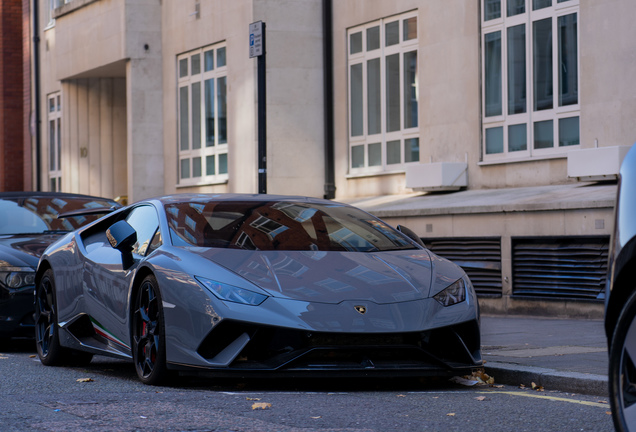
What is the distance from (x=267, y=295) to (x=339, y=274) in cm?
59

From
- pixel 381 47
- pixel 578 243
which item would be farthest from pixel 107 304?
pixel 381 47

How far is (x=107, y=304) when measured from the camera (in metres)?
7.67

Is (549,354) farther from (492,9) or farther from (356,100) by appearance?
(356,100)

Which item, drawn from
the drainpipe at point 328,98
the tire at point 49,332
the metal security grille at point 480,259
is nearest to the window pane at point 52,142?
the drainpipe at point 328,98

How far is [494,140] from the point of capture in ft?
51.7

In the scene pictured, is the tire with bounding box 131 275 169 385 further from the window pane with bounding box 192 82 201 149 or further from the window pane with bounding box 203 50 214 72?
the window pane with bounding box 192 82 201 149

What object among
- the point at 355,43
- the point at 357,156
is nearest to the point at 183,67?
the point at 355,43

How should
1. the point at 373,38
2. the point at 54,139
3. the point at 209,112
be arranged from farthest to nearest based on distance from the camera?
1. the point at 54,139
2. the point at 209,112
3. the point at 373,38

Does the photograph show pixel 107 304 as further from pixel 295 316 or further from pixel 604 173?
pixel 604 173

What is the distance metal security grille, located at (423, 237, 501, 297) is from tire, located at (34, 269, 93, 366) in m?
6.80

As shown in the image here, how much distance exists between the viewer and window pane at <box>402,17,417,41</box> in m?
17.4

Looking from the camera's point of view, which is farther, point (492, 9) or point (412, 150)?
point (412, 150)

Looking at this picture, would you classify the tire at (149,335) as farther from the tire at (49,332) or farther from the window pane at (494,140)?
the window pane at (494,140)

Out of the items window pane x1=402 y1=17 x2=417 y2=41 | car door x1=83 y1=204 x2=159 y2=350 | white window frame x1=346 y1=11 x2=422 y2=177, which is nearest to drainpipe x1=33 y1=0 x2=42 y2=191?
white window frame x1=346 y1=11 x2=422 y2=177
